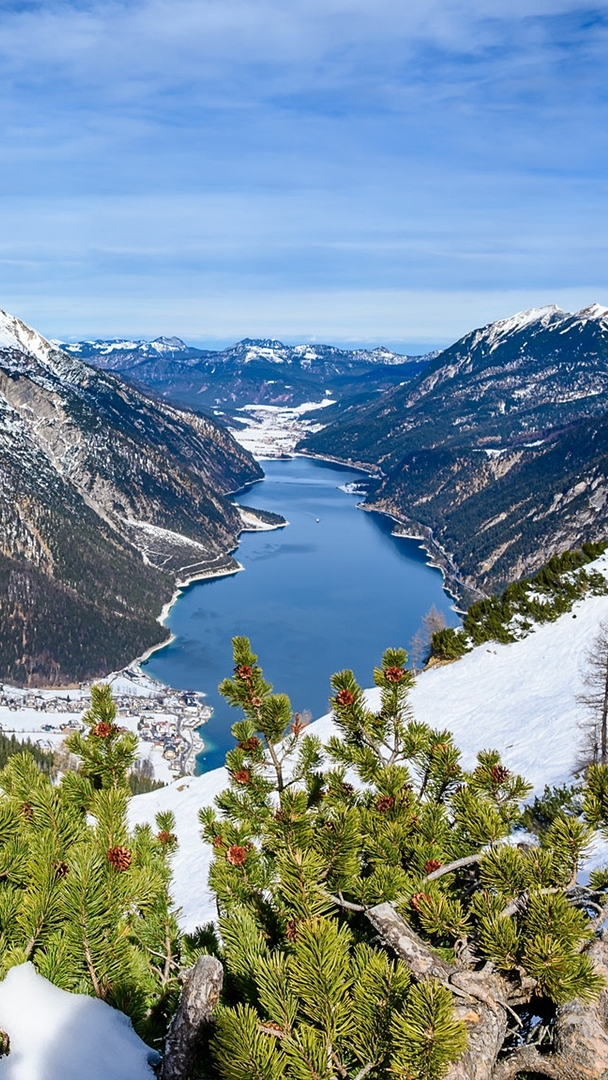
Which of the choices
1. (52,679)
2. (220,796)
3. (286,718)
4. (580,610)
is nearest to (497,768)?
(286,718)

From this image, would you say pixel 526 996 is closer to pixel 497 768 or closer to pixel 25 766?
pixel 497 768

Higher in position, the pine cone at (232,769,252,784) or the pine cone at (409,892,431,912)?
the pine cone at (409,892,431,912)

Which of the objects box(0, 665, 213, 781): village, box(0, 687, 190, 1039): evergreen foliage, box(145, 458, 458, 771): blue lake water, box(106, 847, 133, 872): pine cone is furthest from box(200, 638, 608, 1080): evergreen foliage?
box(0, 665, 213, 781): village

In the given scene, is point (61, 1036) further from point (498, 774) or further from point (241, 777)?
point (498, 774)

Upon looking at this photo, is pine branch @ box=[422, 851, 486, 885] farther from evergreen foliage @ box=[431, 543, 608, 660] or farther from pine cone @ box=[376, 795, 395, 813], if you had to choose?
evergreen foliage @ box=[431, 543, 608, 660]

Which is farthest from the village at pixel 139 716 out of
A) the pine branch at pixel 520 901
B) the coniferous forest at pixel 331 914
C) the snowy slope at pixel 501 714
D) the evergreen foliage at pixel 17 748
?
the pine branch at pixel 520 901

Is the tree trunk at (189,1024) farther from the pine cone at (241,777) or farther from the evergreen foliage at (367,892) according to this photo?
the pine cone at (241,777)

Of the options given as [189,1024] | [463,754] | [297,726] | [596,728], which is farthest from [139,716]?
[189,1024]
